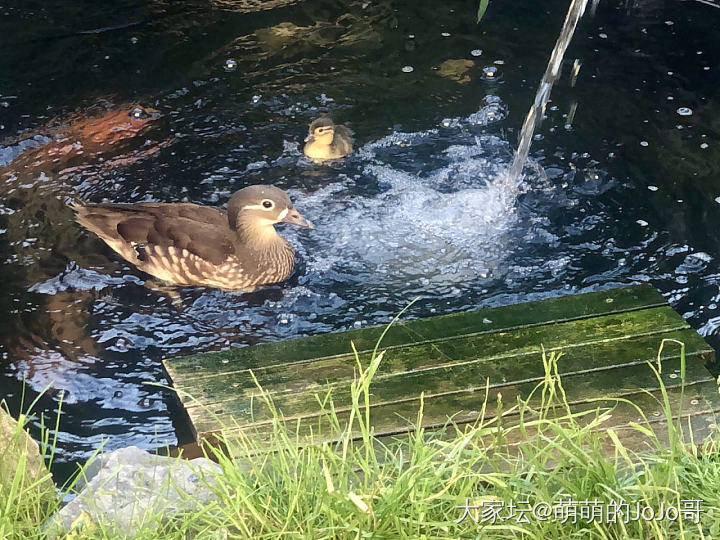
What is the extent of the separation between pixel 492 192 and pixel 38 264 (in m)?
2.70

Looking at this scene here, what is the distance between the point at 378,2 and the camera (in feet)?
24.8

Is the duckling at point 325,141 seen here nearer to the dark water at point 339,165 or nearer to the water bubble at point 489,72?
the dark water at point 339,165

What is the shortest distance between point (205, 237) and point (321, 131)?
47.3 inches

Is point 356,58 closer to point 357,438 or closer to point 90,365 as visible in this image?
point 90,365

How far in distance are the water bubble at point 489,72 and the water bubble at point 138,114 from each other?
252 cm

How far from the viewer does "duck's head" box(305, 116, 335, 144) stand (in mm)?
5488

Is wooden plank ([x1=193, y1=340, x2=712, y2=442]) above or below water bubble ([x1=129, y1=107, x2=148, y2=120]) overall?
below

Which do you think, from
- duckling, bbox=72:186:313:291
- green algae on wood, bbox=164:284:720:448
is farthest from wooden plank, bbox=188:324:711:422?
duckling, bbox=72:186:313:291

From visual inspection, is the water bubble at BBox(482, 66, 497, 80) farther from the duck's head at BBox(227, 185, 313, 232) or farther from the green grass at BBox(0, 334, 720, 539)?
the green grass at BBox(0, 334, 720, 539)

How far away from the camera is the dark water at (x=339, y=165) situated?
4.46m

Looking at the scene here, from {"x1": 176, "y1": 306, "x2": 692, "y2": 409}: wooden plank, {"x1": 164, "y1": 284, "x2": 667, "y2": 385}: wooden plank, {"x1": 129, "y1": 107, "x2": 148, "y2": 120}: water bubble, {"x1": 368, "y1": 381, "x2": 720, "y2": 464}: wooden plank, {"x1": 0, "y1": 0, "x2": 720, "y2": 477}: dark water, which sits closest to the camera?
{"x1": 368, "y1": 381, "x2": 720, "y2": 464}: wooden plank

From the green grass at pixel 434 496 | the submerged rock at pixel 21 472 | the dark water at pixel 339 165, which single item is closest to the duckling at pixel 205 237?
the dark water at pixel 339 165

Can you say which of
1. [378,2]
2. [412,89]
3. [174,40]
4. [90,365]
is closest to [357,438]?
[90,365]

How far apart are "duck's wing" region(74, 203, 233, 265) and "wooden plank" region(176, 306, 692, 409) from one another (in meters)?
1.27
